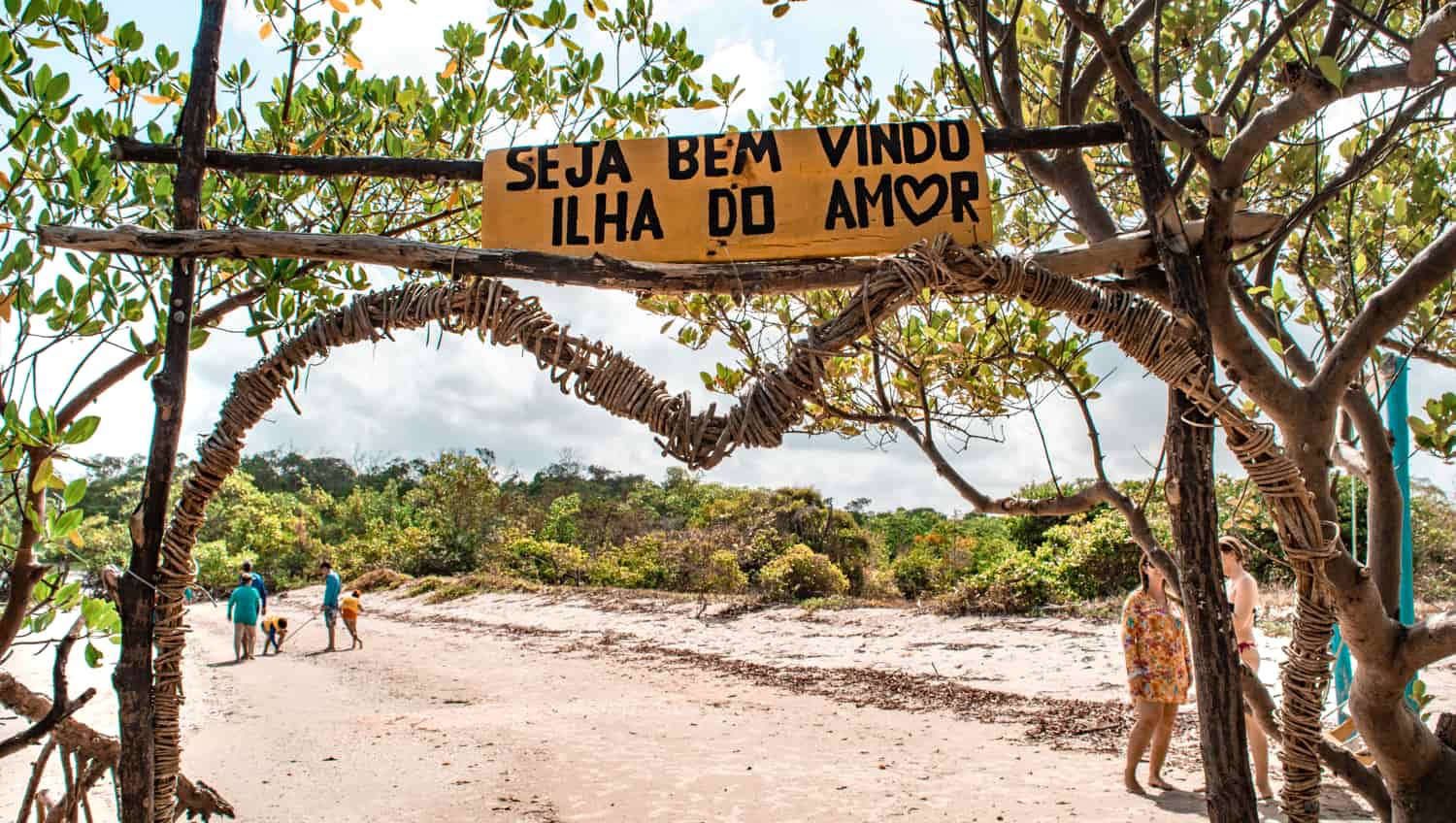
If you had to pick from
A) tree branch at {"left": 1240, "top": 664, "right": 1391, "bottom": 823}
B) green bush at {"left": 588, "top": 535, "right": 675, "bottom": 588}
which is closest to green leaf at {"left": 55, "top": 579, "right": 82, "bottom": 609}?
tree branch at {"left": 1240, "top": 664, "right": 1391, "bottom": 823}

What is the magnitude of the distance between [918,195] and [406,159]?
1540 mm

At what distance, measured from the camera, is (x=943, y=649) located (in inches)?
495

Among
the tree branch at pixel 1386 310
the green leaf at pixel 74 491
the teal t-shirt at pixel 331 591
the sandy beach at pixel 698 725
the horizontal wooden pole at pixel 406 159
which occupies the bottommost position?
the sandy beach at pixel 698 725

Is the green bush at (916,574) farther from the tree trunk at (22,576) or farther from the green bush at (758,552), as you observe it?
the tree trunk at (22,576)

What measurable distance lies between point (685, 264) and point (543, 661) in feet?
40.9

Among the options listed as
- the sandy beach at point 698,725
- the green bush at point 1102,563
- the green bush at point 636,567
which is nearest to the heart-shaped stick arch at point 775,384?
the sandy beach at point 698,725

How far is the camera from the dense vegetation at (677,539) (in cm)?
1434

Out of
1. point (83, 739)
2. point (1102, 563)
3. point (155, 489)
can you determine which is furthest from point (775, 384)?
point (1102, 563)

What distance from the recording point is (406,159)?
288 cm

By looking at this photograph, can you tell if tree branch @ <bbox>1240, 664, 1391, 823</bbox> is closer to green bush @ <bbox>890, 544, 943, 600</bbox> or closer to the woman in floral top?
the woman in floral top

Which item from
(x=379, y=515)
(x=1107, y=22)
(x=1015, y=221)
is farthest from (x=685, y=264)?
(x=379, y=515)

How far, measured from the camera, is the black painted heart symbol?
2.47m

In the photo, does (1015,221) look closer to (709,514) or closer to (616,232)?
(616,232)

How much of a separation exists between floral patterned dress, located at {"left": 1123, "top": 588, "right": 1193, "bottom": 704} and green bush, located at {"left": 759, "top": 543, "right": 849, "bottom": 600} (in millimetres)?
11596
